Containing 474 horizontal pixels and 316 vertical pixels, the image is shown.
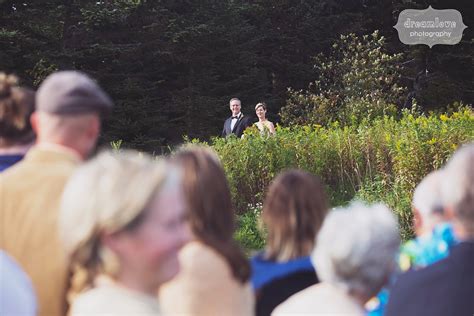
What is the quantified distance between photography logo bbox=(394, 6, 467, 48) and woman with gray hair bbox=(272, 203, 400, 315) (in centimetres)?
2062

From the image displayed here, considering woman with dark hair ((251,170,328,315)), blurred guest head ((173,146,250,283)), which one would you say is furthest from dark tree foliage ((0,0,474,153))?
blurred guest head ((173,146,250,283))

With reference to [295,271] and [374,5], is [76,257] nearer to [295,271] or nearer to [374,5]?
[295,271]

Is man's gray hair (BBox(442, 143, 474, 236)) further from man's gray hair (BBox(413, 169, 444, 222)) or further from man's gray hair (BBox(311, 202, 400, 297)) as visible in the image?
man's gray hair (BBox(413, 169, 444, 222))

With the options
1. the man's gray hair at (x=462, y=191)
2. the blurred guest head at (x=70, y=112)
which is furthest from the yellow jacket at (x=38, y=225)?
the man's gray hair at (x=462, y=191)

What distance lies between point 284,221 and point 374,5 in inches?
1203

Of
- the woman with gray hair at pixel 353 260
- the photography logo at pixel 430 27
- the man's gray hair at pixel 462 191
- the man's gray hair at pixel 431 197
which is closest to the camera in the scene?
the woman with gray hair at pixel 353 260

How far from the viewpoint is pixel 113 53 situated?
24.1 m

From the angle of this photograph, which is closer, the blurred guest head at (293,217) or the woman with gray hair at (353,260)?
the woman with gray hair at (353,260)

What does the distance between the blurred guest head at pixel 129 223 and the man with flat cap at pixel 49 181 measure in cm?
56

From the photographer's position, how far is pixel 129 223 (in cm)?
207

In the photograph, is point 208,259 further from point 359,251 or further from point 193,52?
point 193,52

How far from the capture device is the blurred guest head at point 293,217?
3.21 metres

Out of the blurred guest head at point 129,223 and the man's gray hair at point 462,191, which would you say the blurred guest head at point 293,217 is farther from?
the blurred guest head at point 129,223

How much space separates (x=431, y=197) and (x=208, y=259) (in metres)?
0.93
